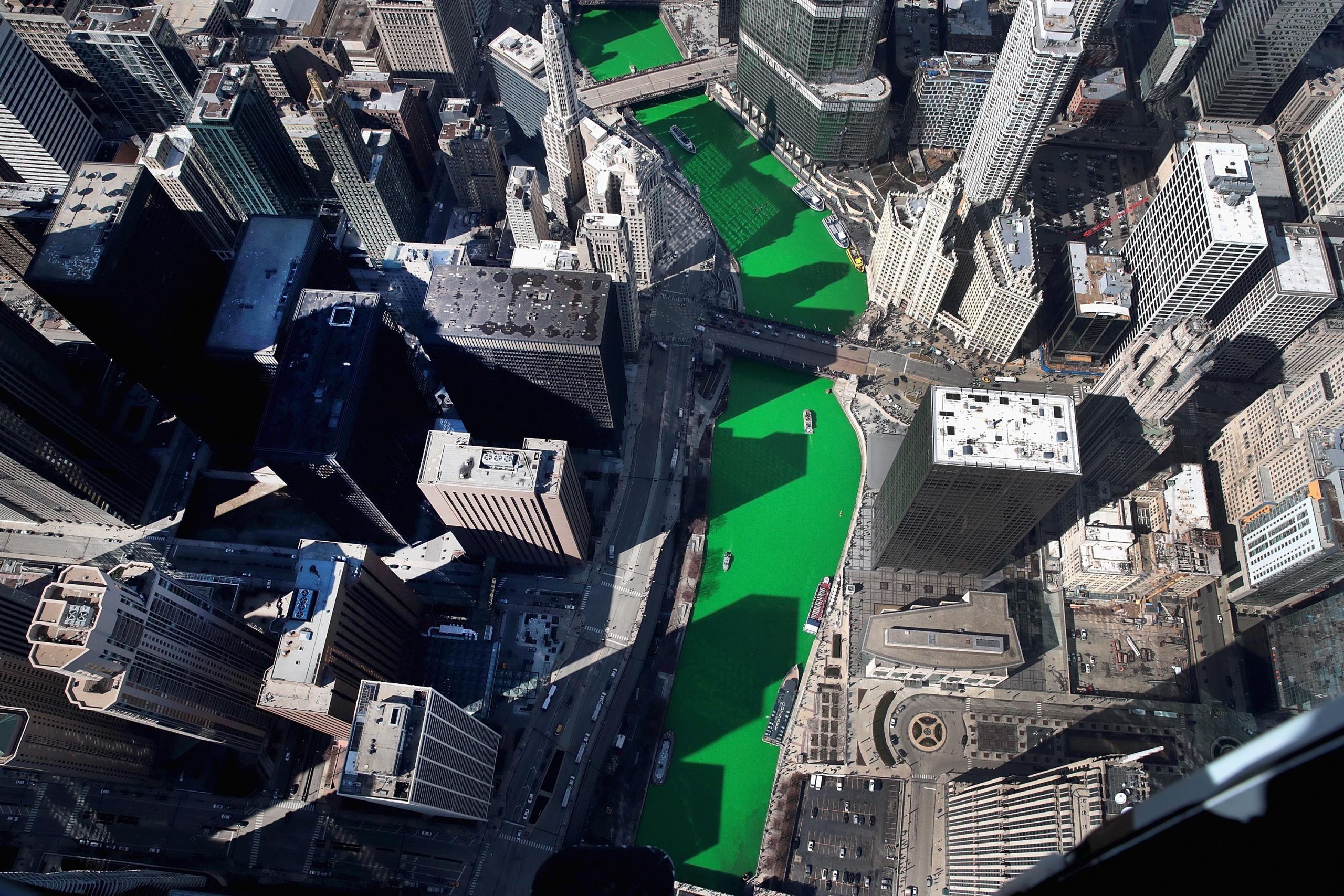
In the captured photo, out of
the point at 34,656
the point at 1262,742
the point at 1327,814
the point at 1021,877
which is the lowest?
the point at 1021,877

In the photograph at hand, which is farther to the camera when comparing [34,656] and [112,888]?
[34,656]

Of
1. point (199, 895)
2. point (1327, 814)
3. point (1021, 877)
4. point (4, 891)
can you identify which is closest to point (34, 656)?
point (199, 895)

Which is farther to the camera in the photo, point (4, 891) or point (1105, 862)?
point (4, 891)

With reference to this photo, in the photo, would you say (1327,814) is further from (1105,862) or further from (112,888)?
(112,888)

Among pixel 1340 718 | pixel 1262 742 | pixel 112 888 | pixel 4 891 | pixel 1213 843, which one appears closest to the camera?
pixel 1340 718

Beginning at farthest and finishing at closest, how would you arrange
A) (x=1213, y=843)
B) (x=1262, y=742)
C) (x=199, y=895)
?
(x=199, y=895), (x=1213, y=843), (x=1262, y=742)

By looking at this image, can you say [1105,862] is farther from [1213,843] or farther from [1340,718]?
[1340,718]

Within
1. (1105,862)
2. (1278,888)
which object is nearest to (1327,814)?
(1278,888)

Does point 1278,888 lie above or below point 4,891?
above

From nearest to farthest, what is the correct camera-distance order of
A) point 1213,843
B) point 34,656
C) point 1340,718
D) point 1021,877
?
point 1340,718
point 1213,843
point 1021,877
point 34,656
